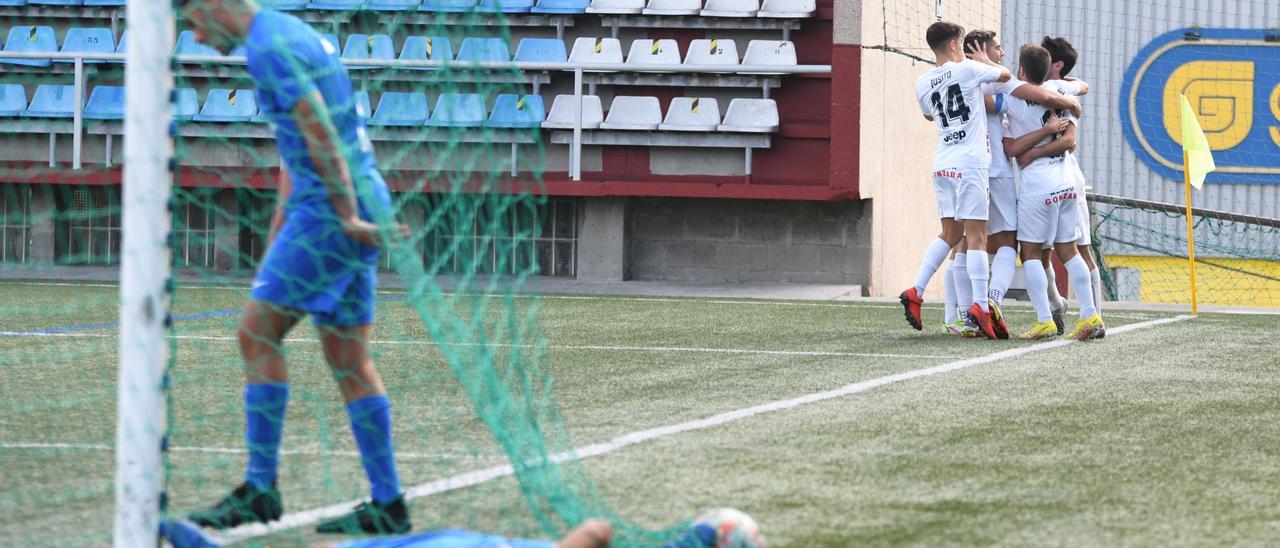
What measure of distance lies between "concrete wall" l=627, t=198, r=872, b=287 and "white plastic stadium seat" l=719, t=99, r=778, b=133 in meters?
0.76

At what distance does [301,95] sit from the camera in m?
3.56

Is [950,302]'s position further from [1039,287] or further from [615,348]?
[615,348]

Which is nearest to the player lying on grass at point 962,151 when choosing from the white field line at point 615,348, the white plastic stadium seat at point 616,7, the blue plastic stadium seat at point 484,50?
the white field line at point 615,348

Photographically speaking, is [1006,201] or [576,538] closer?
[576,538]

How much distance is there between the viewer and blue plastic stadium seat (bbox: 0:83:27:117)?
1553 centimetres

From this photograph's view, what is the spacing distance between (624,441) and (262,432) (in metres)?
1.51

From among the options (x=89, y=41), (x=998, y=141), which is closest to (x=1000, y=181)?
(x=998, y=141)

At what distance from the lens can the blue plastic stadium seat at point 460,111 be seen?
4246 mm

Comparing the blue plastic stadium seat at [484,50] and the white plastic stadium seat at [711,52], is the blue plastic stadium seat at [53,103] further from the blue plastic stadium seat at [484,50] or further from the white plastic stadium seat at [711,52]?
the blue plastic stadium seat at [484,50]

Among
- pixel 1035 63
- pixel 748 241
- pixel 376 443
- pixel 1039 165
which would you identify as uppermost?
pixel 1035 63

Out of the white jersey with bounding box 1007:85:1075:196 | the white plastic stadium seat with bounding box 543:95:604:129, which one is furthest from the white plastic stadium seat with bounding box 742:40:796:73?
the white jersey with bounding box 1007:85:1075:196

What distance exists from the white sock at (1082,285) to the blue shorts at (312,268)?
6.12 metres

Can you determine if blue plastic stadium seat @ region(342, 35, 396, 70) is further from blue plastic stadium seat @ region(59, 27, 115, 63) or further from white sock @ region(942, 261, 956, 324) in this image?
white sock @ region(942, 261, 956, 324)

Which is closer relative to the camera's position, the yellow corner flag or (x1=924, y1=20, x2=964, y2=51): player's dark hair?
(x1=924, y1=20, x2=964, y2=51): player's dark hair
